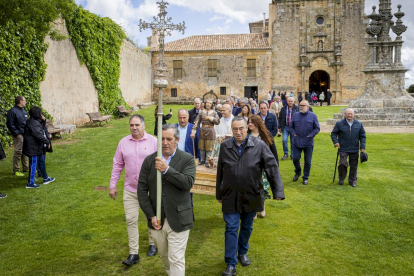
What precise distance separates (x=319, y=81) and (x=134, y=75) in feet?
66.6

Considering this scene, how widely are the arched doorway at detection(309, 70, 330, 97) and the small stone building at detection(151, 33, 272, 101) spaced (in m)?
6.19

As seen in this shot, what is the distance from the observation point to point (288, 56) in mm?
34719

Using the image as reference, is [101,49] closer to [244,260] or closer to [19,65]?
[19,65]

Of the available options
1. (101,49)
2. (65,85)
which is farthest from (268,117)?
(101,49)

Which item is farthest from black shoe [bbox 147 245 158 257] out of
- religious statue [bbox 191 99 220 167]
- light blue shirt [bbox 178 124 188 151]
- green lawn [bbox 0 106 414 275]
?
religious statue [bbox 191 99 220 167]

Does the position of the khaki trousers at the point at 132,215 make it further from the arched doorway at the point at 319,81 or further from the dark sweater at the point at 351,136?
the arched doorway at the point at 319,81

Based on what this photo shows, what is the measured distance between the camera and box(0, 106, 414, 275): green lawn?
4.41 meters

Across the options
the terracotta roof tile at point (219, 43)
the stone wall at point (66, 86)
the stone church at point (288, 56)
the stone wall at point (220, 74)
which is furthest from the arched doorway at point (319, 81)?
the stone wall at point (66, 86)

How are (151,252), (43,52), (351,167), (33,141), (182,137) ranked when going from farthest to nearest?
(43,52) → (351,167) → (33,141) → (182,137) → (151,252)

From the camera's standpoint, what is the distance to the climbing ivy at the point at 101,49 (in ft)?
57.1

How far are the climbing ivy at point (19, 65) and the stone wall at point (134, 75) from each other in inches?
430

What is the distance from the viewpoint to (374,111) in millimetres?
17156

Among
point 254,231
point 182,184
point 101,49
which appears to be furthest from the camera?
point 101,49

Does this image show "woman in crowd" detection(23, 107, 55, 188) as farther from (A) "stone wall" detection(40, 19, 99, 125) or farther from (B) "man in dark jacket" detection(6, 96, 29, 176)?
(A) "stone wall" detection(40, 19, 99, 125)
